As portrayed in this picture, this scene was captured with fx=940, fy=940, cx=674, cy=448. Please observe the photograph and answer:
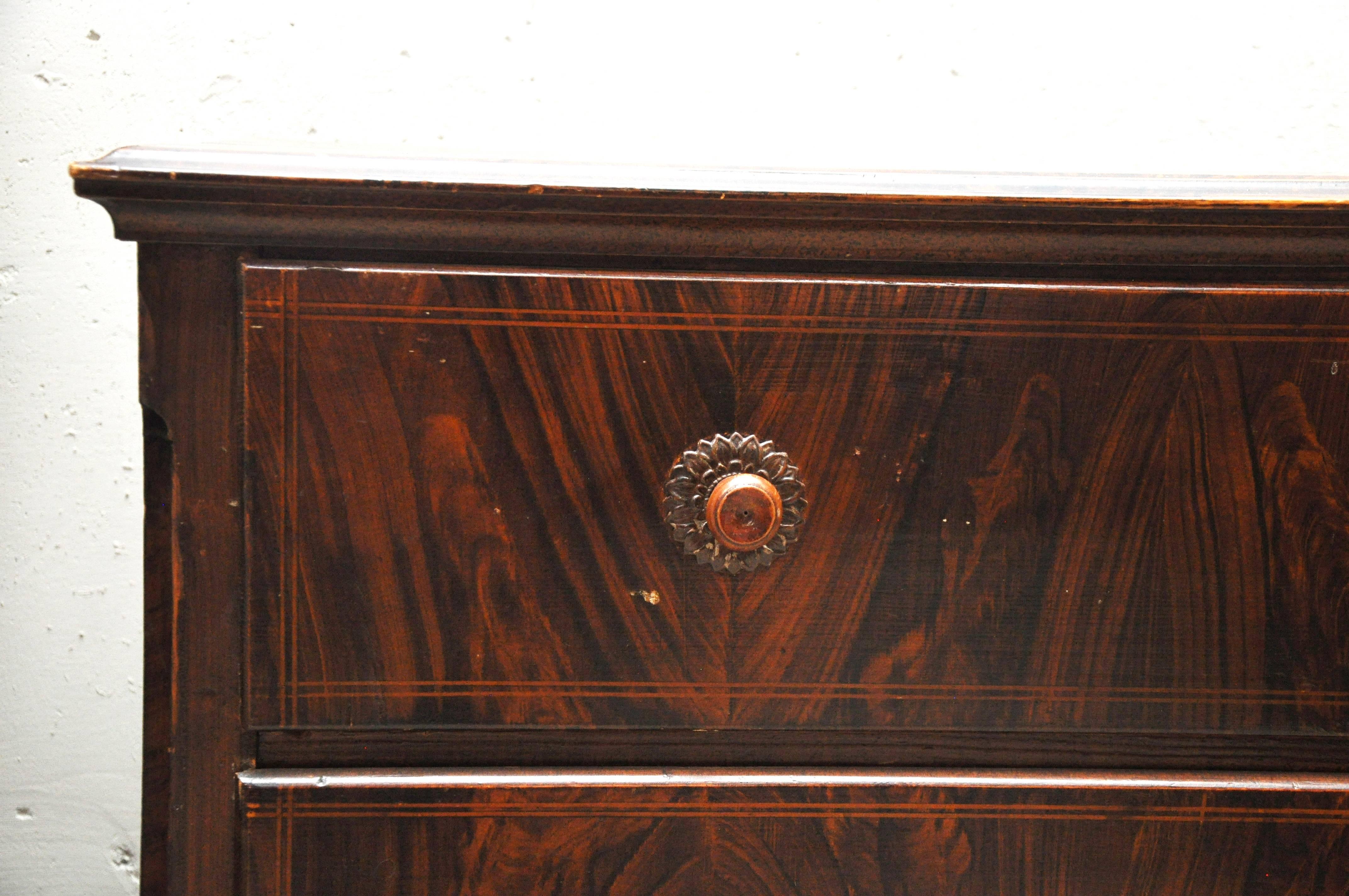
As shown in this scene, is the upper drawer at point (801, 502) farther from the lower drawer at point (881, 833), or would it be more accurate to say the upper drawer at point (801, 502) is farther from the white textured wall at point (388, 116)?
the white textured wall at point (388, 116)

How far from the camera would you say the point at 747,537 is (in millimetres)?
450

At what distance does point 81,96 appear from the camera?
2.93 ft

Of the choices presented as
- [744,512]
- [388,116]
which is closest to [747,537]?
[744,512]

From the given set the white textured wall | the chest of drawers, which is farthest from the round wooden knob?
the white textured wall

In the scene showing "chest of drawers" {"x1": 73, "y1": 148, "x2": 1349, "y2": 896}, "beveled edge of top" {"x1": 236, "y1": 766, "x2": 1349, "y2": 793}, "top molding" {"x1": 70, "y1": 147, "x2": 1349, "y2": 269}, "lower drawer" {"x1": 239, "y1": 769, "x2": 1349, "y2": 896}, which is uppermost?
"top molding" {"x1": 70, "y1": 147, "x2": 1349, "y2": 269}

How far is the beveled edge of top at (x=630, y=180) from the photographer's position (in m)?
0.42

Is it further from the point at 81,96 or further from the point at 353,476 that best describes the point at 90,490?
the point at 353,476

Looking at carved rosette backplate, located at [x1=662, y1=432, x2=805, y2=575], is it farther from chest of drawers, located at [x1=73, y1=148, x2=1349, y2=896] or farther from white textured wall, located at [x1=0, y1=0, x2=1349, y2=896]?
white textured wall, located at [x1=0, y1=0, x2=1349, y2=896]

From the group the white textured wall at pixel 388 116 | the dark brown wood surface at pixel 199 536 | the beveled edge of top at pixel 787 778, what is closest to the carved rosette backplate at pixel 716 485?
the beveled edge of top at pixel 787 778

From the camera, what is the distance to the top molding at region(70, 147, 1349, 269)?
1.40 ft

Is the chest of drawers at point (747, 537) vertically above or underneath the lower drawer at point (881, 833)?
above

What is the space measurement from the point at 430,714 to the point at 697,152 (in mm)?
646

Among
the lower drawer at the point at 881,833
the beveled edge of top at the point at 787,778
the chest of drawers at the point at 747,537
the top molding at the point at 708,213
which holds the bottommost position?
the lower drawer at the point at 881,833

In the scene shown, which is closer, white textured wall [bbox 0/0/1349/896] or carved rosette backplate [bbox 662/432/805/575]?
carved rosette backplate [bbox 662/432/805/575]
